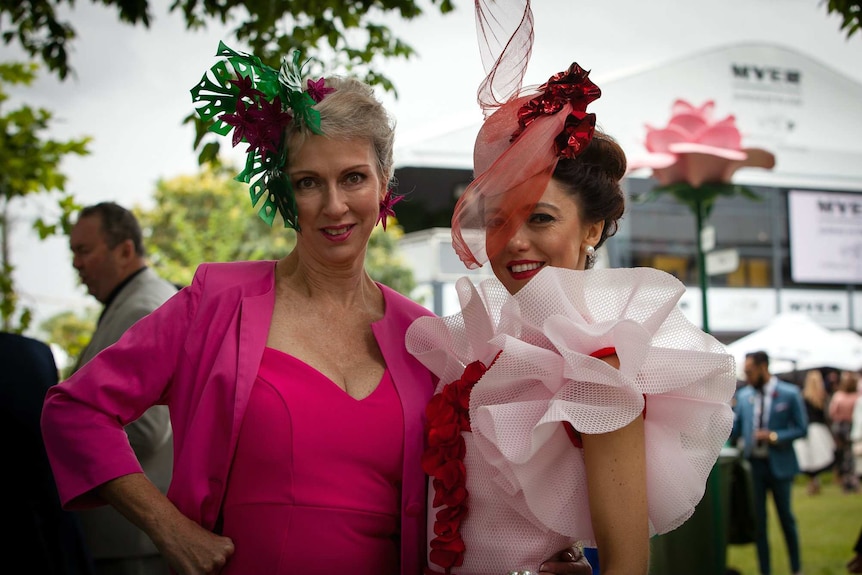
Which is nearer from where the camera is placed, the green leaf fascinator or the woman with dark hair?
the woman with dark hair

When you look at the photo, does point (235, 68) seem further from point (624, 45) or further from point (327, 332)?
point (624, 45)

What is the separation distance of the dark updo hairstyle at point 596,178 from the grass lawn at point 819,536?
671 centimetres

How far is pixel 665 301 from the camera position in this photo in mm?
1697

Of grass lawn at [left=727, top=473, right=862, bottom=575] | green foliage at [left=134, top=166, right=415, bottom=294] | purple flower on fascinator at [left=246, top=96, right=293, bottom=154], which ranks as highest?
green foliage at [left=134, top=166, right=415, bottom=294]

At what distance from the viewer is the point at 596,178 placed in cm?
186

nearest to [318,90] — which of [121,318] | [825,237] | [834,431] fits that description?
[121,318]

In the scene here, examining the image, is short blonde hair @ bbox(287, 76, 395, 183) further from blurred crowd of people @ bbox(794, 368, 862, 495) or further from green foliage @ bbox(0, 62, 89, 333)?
blurred crowd of people @ bbox(794, 368, 862, 495)

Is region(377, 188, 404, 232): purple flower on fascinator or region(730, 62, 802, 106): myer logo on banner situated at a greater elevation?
region(730, 62, 802, 106): myer logo on banner

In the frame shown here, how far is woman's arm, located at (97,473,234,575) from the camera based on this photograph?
1.89 m

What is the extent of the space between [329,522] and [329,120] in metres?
0.94

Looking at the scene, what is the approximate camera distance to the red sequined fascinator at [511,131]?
180cm

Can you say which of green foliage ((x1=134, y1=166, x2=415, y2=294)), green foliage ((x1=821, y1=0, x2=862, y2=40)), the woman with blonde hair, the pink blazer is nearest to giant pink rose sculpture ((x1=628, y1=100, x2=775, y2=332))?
green foliage ((x1=821, y1=0, x2=862, y2=40))

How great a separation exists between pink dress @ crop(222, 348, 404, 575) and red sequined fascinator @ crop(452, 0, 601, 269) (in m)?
0.47

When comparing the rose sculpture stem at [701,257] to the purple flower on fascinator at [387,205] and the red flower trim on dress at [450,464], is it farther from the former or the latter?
the red flower trim on dress at [450,464]
